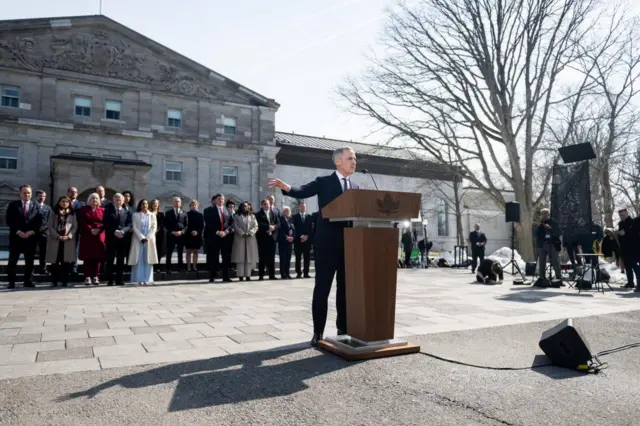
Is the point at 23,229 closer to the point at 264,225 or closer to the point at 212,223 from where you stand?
the point at 212,223

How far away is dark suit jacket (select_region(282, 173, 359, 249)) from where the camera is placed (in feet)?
13.8

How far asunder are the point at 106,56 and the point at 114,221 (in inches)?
898

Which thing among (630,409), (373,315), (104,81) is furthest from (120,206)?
(104,81)

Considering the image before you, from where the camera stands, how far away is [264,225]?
12.4 m

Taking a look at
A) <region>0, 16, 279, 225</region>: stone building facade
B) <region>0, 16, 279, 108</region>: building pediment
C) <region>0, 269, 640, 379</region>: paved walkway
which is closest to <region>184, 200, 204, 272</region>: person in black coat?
<region>0, 269, 640, 379</region>: paved walkway

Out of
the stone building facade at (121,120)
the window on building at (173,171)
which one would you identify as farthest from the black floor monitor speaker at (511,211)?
the window on building at (173,171)

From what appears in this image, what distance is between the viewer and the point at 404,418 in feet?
8.05

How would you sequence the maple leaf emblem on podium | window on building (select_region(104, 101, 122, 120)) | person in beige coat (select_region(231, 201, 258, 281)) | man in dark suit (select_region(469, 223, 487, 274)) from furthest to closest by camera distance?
window on building (select_region(104, 101, 122, 120))
man in dark suit (select_region(469, 223, 487, 274))
person in beige coat (select_region(231, 201, 258, 281))
the maple leaf emblem on podium

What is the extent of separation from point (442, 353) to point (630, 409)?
1474 millimetres

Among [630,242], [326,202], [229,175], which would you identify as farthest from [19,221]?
[229,175]

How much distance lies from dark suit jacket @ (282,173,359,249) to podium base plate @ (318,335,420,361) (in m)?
0.89

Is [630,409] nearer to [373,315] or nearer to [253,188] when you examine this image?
[373,315]

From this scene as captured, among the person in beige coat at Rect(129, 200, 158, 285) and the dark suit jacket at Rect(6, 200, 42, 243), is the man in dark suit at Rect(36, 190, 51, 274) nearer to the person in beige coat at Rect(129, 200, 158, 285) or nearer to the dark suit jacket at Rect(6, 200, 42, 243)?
the dark suit jacket at Rect(6, 200, 42, 243)

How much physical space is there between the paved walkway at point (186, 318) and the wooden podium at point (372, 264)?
0.93 metres
